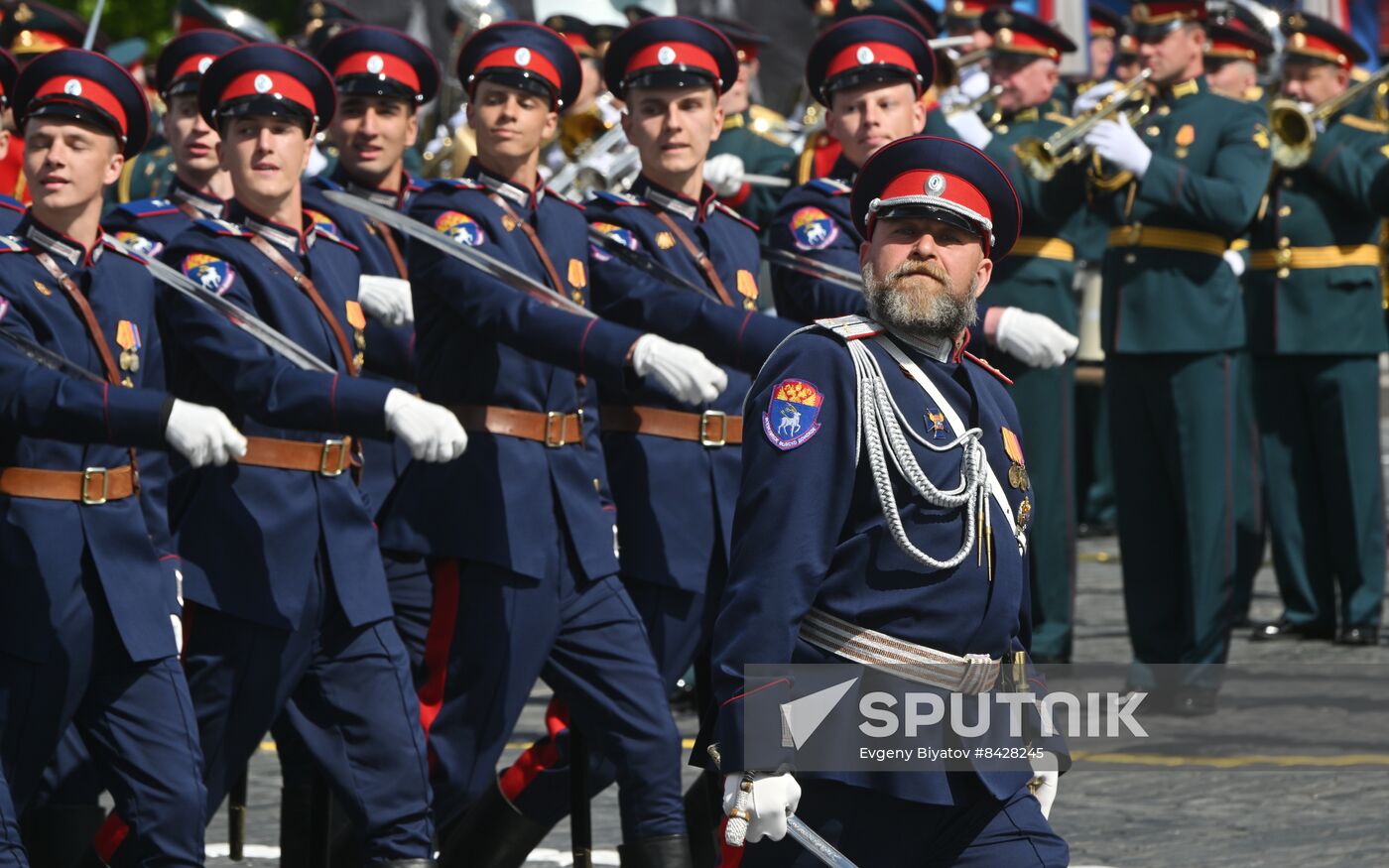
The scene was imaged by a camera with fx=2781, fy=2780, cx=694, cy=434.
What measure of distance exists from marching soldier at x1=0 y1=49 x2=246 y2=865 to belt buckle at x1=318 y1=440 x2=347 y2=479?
46 cm

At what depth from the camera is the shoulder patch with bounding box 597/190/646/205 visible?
780 centimetres

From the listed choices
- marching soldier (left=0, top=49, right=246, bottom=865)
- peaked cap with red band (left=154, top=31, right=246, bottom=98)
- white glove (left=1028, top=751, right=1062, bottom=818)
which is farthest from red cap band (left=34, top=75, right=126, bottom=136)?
white glove (left=1028, top=751, right=1062, bottom=818)

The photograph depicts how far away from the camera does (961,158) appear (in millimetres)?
5176

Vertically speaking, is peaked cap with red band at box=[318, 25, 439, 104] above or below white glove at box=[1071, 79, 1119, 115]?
below

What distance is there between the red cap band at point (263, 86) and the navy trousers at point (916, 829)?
282 cm

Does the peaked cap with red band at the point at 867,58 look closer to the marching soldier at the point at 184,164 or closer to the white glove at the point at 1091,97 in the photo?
the marching soldier at the point at 184,164

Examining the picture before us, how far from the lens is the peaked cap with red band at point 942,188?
16.9 ft

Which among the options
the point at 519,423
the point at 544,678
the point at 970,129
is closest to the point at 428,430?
the point at 519,423

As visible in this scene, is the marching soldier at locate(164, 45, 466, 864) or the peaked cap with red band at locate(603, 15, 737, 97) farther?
the peaked cap with red band at locate(603, 15, 737, 97)

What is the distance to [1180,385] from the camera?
10.2 m

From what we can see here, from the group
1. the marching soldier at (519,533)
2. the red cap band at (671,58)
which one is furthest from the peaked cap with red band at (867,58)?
the marching soldier at (519,533)

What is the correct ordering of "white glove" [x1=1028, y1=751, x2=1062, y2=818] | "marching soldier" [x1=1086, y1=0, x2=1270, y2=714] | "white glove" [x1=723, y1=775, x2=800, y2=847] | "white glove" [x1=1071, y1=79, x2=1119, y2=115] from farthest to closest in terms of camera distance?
1. "white glove" [x1=1071, y1=79, x2=1119, y2=115]
2. "marching soldier" [x1=1086, y1=0, x2=1270, y2=714]
3. "white glove" [x1=1028, y1=751, x2=1062, y2=818]
4. "white glove" [x1=723, y1=775, x2=800, y2=847]

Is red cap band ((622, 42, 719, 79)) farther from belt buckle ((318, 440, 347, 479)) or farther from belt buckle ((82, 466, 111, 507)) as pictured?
belt buckle ((82, 466, 111, 507))

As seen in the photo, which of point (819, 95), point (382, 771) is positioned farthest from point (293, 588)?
point (819, 95)
